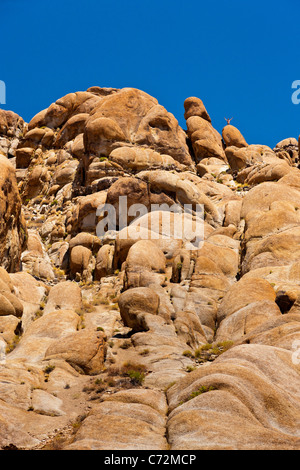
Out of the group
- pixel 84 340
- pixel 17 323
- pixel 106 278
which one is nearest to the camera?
pixel 84 340

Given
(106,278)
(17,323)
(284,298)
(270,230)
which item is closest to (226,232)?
(270,230)

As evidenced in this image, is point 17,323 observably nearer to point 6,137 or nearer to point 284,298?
point 284,298

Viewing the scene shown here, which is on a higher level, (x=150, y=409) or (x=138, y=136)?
(x=138, y=136)

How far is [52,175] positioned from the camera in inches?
3127

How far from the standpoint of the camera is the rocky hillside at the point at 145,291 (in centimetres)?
1540

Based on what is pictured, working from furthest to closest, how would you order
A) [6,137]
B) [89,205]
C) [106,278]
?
[6,137] → [89,205] → [106,278]

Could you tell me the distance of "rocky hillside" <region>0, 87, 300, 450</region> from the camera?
15398 mm

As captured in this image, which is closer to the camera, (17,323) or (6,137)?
(17,323)

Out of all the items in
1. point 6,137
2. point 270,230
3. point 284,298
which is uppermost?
point 6,137

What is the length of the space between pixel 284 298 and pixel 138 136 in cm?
4470

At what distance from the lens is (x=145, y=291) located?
35125 mm

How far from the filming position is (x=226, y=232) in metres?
47.5

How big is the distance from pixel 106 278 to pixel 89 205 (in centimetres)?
1297
